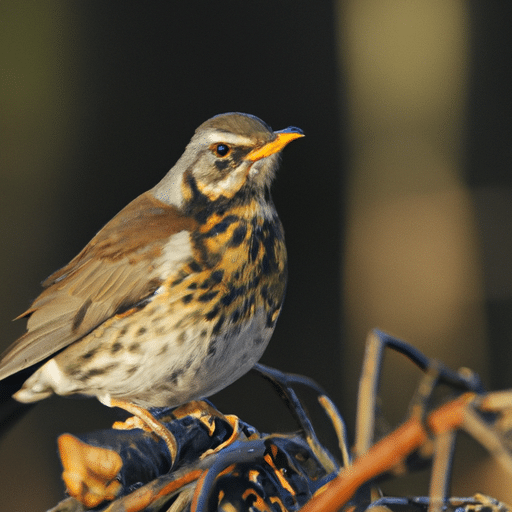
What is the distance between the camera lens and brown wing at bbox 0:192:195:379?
53cm

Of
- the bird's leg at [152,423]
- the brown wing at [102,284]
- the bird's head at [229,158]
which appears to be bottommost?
the bird's leg at [152,423]

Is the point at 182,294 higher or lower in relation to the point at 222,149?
lower

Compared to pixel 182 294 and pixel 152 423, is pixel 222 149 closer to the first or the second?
pixel 182 294

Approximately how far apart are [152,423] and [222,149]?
0.81 ft

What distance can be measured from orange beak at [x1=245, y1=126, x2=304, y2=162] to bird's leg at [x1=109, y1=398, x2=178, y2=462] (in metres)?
0.22

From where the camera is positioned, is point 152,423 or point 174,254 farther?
point 174,254

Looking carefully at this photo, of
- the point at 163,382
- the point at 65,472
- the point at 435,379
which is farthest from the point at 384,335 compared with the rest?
the point at 163,382

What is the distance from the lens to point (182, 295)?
0.50 meters

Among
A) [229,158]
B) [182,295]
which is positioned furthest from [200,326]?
[229,158]

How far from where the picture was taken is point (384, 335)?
25 centimetres

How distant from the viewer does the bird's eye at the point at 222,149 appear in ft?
1.78

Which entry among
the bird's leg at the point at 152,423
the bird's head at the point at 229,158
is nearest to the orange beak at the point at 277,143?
the bird's head at the point at 229,158

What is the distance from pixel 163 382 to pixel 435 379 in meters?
0.31

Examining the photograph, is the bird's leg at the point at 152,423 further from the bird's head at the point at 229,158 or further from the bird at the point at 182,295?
the bird's head at the point at 229,158
